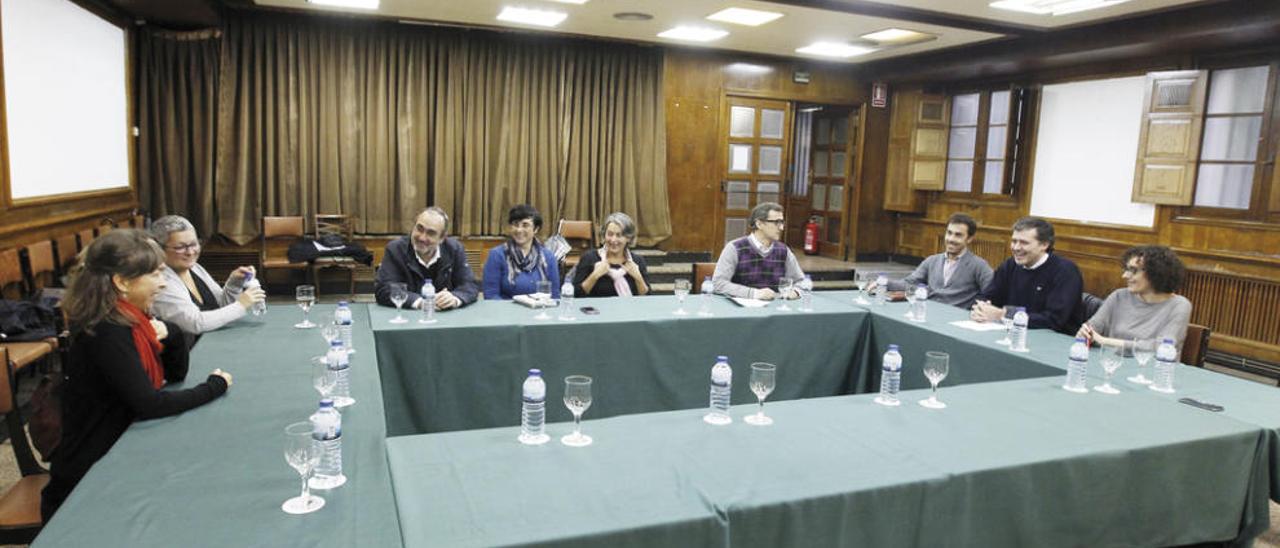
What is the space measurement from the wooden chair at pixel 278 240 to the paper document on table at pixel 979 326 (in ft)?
16.7

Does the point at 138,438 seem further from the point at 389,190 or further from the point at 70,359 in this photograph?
the point at 389,190

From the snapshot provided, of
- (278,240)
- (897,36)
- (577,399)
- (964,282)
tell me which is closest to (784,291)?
(964,282)

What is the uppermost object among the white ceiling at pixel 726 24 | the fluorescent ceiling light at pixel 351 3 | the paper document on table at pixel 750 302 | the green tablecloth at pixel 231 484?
the white ceiling at pixel 726 24

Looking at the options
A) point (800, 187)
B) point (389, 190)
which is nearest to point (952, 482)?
point (389, 190)

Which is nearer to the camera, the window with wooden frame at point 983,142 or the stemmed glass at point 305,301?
the stemmed glass at point 305,301

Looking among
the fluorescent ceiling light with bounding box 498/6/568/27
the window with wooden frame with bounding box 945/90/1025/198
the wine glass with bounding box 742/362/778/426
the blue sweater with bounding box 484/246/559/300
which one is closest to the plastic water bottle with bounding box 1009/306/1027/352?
the wine glass with bounding box 742/362/778/426

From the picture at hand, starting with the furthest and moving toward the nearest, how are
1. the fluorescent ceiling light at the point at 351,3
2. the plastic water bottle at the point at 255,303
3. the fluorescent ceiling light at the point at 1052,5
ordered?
the fluorescent ceiling light at the point at 351,3
the fluorescent ceiling light at the point at 1052,5
the plastic water bottle at the point at 255,303

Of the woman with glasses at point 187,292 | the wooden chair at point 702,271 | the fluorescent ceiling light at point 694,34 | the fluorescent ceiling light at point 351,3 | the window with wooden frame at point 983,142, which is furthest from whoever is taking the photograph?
the window with wooden frame at point 983,142

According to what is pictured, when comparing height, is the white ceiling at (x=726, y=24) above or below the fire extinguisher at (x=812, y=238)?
above

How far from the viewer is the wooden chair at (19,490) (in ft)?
5.80

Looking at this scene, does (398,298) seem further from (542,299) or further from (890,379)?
(890,379)

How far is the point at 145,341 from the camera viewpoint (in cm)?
197

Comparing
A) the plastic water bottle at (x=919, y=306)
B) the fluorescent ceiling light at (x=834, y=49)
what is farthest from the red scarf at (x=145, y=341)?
the fluorescent ceiling light at (x=834, y=49)

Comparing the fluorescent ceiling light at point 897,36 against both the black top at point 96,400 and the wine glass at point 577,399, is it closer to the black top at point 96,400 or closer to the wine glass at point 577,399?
the wine glass at point 577,399
